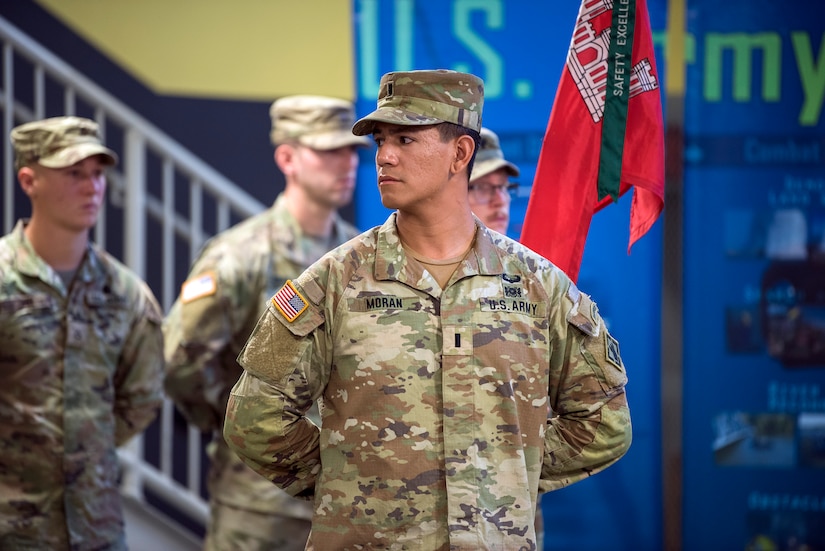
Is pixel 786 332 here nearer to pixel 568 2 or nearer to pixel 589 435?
pixel 568 2

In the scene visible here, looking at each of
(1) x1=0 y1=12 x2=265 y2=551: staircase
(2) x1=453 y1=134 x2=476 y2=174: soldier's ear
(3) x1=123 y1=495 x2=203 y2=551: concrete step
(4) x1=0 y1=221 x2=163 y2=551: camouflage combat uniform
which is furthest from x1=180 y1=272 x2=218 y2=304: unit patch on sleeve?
(2) x1=453 y1=134 x2=476 y2=174: soldier's ear

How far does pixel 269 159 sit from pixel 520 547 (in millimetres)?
2951

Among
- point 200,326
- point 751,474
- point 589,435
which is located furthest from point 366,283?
point 751,474

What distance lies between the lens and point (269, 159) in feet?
15.9

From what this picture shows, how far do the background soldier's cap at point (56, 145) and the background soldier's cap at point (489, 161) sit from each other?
3.52 feet

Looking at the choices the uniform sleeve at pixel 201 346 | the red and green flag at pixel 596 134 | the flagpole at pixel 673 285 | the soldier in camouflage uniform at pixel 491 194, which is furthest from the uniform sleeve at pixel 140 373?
the flagpole at pixel 673 285

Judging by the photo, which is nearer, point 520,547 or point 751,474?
point 520,547

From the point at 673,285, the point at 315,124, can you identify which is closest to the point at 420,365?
the point at 315,124

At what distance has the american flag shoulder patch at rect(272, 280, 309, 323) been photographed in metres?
2.16

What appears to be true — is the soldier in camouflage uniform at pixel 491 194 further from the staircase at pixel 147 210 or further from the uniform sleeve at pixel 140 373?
the staircase at pixel 147 210

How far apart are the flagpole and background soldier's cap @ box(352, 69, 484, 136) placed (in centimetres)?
243

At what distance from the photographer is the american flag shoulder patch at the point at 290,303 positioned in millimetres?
2162

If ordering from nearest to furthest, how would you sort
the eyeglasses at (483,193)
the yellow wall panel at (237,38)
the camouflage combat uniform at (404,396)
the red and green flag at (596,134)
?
1. the camouflage combat uniform at (404,396)
2. the red and green flag at (596,134)
3. the eyeglasses at (483,193)
4. the yellow wall panel at (237,38)

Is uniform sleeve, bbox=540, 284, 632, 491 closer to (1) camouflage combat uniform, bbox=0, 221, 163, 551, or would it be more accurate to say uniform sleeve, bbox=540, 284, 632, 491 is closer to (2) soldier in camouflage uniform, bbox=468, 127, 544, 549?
(2) soldier in camouflage uniform, bbox=468, 127, 544, 549
